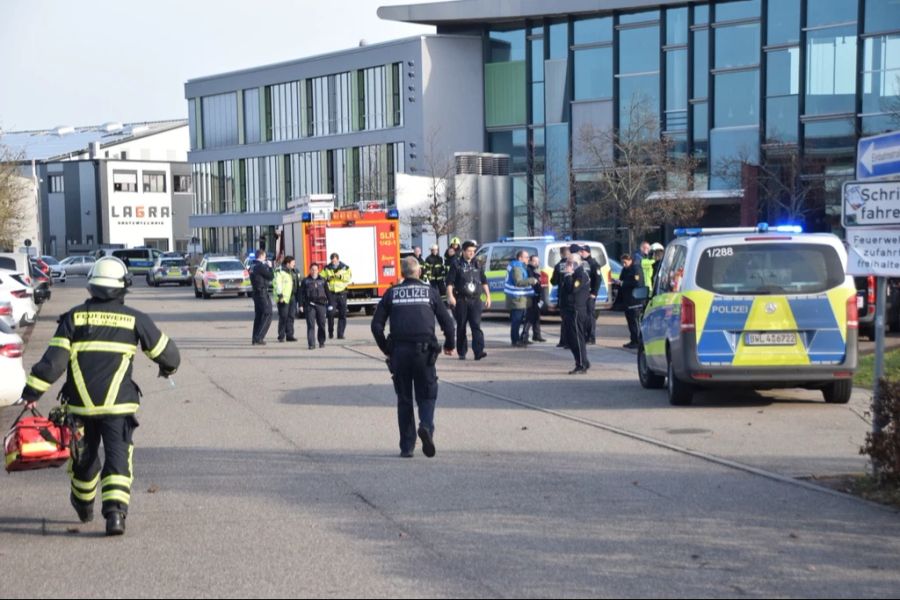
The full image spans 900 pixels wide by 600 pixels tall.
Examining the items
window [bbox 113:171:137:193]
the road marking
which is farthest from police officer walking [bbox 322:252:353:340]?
window [bbox 113:171:137:193]

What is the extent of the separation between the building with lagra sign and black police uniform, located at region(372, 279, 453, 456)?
356 ft

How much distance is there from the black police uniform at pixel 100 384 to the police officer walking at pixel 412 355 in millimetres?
3151

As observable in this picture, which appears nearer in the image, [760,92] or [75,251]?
[760,92]

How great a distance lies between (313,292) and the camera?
2447 cm

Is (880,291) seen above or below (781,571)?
above

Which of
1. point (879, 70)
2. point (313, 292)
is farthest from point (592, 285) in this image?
point (879, 70)

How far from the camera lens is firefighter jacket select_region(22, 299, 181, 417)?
26.7ft

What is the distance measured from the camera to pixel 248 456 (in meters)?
11.4

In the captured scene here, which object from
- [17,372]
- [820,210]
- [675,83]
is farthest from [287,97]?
[17,372]

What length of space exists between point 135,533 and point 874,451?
501 centimetres

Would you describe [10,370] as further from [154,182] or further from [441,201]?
[154,182]

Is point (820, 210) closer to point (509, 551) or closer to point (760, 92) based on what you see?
point (760, 92)

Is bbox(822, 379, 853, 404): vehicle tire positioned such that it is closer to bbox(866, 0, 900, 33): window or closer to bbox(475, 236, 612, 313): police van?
bbox(475, 236, 612, 313): police van

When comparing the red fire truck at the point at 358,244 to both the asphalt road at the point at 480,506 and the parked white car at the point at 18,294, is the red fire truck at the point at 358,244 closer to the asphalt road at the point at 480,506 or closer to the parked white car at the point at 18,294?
the parked white car at the point at 18,294
